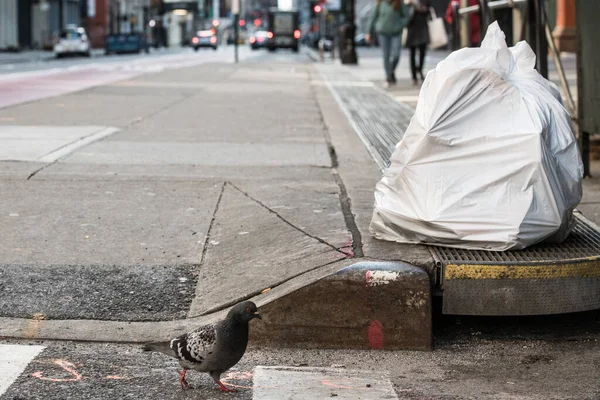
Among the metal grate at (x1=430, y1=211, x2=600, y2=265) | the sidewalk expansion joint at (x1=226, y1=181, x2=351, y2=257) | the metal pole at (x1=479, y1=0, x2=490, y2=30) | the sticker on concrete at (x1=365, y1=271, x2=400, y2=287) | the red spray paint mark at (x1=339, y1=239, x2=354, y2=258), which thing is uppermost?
the metal pole at (x1=479, y1=0, x2=490, y2=30)

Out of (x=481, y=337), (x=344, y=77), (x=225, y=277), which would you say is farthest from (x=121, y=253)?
(x=344, y=77)

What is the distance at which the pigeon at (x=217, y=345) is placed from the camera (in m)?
4.10

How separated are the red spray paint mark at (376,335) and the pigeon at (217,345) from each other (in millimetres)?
945

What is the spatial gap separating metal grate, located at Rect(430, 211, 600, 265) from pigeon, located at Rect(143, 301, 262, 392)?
50.3 inches

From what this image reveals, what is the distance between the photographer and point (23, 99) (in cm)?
1739

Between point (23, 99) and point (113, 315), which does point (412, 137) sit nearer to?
point (113, 315)

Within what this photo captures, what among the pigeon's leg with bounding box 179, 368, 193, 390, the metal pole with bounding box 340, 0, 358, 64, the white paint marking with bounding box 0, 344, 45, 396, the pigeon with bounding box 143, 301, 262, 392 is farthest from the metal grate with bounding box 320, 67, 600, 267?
the metal pole with bounding box 340, 0, 358, 64

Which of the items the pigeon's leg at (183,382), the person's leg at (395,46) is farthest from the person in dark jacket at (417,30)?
the pigeon's leg at (183,382)

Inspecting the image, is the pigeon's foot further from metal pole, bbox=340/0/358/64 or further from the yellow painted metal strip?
metal pole, bbox=340/0/358/64

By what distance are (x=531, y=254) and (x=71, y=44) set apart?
57471 mm

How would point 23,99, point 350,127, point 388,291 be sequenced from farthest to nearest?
point 23,99
point 350,127
point 388,291

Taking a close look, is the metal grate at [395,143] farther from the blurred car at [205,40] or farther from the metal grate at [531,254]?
the blurred car at [205,40]

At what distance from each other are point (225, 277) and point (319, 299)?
67 cm

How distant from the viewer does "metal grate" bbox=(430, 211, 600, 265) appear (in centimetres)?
512
